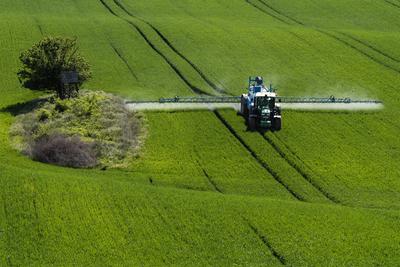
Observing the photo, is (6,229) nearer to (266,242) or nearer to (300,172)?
Answer: (266,242)

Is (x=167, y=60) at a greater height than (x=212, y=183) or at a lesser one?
greater

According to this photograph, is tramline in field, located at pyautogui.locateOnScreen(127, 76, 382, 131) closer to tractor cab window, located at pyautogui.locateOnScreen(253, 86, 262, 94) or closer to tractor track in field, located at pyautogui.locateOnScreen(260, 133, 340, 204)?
tractor cab window, located at pyautogui.locateOnScreen(253, 86, 262, 94)

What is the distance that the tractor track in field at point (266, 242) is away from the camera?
3322 centimetres

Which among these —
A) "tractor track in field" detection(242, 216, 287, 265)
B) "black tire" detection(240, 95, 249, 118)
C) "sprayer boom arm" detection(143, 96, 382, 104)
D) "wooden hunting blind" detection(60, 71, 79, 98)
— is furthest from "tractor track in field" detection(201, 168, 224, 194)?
"wooden hunting blind" detection(60, 71, 79, 98)

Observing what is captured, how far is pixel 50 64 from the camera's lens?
5722 centimetres

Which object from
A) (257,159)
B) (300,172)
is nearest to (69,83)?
(257,159)

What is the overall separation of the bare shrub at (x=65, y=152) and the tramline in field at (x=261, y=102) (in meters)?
11.9

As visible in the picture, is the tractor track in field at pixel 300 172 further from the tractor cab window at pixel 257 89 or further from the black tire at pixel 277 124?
the tractor cab window at pixel 257 89

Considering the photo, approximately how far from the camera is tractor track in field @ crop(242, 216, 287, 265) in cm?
3322

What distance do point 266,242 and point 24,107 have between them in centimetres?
3085

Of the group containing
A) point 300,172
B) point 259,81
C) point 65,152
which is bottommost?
point 300,172

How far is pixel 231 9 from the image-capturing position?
9750 cm

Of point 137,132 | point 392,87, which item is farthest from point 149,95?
point 392,87

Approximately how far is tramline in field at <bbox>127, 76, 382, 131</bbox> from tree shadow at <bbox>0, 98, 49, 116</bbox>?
313 inches
